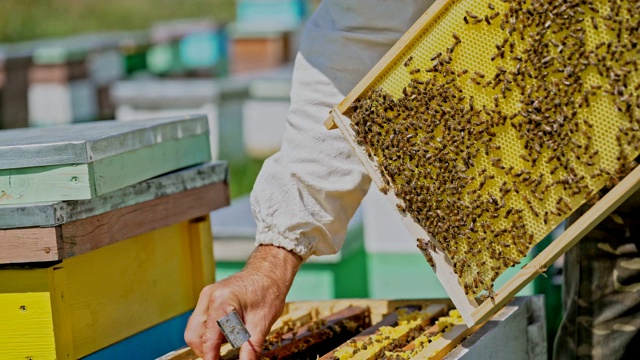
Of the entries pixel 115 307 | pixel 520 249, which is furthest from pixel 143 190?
→ pixel 520 249

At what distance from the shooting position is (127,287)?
2.74 m

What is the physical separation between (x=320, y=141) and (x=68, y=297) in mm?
779

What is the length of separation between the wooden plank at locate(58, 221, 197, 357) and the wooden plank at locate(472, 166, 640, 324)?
988mm

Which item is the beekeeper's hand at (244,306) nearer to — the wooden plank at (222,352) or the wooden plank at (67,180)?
the wooden plank at (222,352)

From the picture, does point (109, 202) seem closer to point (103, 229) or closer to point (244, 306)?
point (103, 229)

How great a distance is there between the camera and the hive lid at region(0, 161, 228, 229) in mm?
2367

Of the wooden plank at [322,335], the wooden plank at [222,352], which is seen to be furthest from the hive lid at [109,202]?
the wooden plank at [322,335]

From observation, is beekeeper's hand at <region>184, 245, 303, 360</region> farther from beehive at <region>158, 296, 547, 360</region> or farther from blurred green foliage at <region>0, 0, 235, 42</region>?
blurred green foliage at <region>0, 0, 235, 42</region>

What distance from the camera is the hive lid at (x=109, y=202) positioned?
2.37 meters

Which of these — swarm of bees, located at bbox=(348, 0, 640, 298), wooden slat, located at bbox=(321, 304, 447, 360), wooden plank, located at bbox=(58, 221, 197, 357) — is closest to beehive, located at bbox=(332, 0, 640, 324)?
swarm of bees, located at bbox=(348, 0, 640, 298)

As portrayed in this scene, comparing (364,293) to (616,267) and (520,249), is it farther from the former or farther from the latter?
(520,249)

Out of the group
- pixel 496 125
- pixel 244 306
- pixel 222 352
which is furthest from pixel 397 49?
pixel 222 352

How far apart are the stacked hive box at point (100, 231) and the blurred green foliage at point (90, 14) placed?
15715mm

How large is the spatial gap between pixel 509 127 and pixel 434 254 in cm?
36
